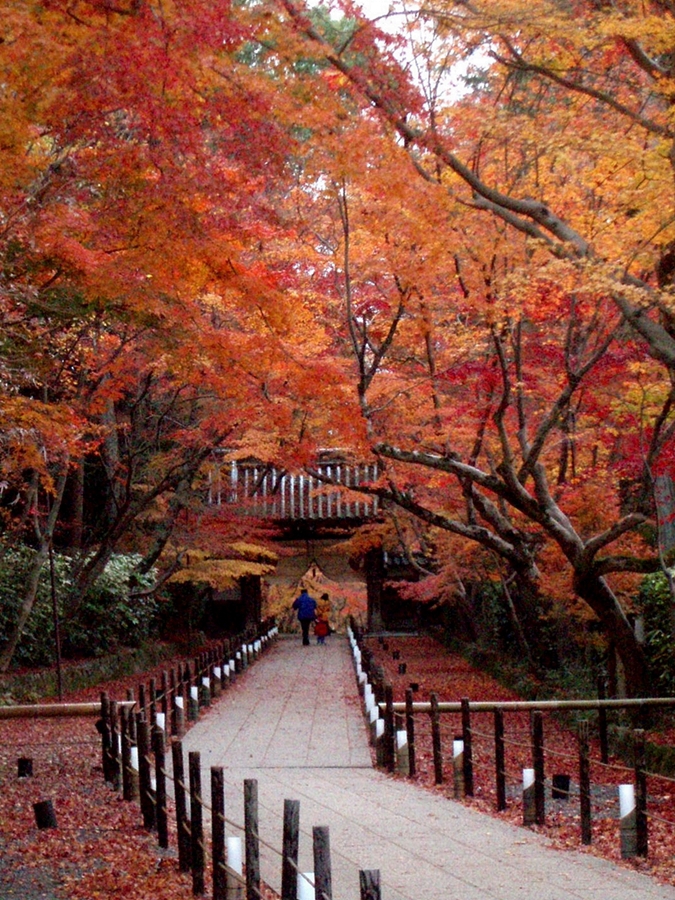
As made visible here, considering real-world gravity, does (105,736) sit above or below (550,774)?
above

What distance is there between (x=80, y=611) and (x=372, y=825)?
14067 millimetres

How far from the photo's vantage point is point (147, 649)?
24.8m

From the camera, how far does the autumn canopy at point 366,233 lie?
762 centimetres

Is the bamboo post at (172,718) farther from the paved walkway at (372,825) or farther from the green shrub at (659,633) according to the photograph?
the green shrub at (659,633)

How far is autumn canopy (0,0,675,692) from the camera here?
25.0 feet

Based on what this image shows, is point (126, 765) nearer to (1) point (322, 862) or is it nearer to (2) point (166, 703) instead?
(2) point (166, 703)

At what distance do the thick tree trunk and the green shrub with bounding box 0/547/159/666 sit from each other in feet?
29.4

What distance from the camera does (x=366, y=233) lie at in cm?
1177

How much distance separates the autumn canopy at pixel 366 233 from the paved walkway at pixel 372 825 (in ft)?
10.5

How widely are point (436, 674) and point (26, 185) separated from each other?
1695 cm

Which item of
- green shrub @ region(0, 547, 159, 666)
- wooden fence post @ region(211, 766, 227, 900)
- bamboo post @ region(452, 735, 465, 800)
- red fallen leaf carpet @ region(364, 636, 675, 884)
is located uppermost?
green shrub @ region(0, 547, 159, 666)

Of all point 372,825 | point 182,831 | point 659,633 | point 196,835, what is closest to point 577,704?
point 659,633

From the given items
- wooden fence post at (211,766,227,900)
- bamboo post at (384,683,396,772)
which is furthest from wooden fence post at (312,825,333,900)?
bamboo post at (384,683,396,772)

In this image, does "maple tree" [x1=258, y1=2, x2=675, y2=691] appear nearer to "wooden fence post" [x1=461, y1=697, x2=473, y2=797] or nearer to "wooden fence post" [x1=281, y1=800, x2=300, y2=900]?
"wooden fence post" [x1=461, y1=697, x2=473, y2=797]
